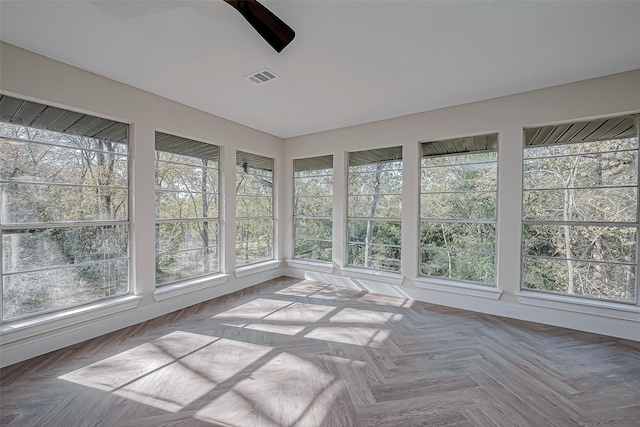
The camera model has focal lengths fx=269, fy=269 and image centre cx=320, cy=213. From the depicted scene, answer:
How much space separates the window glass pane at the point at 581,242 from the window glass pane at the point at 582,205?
0.12m

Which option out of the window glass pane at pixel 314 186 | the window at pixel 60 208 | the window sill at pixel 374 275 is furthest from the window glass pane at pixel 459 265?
the window at pixel 60 208

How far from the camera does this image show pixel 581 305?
10.1 feet

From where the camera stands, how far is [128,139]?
3.26m

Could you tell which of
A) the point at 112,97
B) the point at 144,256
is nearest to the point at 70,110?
the point at 112,97

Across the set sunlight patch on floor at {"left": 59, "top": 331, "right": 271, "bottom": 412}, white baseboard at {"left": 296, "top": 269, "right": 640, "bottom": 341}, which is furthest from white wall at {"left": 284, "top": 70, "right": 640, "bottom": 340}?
sunlight patch on floor at {"left": 59, "top": 331, "right": 271, "bottom": 412}

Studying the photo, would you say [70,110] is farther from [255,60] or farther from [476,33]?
[476,33]

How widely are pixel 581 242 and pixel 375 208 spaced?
103 inches

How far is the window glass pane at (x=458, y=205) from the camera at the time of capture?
372 centimetres

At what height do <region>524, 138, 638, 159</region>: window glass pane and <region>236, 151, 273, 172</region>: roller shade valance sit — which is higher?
<region>236, 151, 273, 172</region>: roller shade valance

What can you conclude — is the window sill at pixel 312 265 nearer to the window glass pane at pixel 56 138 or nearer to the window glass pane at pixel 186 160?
the window glass pane at pixel 186 160

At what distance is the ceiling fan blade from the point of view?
1.57m

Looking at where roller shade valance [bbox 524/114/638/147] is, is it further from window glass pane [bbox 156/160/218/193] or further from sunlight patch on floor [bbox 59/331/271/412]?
window glass pane [bbox 156/160/218/193]

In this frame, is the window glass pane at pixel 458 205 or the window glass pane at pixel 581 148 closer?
the window glass pane at pixel 581 148

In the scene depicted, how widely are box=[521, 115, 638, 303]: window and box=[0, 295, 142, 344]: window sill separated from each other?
16.2 ft
